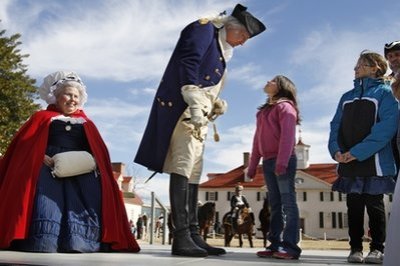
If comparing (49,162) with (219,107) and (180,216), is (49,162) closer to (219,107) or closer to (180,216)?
(180,216)

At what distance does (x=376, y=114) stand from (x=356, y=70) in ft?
1.45

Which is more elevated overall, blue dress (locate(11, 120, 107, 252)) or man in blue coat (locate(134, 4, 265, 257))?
man in blue coat (locate(134, 4, 265, 257))

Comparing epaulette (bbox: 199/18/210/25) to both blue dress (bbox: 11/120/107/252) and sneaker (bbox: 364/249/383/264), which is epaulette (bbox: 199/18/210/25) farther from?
sneaker (bbox: 364/249/383/264)

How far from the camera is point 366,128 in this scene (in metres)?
3.89

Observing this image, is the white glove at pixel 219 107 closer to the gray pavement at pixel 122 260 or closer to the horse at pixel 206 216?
the gray pavement at pixel 122 260

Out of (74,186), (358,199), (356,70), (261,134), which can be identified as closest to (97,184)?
(74,186)

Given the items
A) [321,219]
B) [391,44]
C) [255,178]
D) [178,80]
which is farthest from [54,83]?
[255,178]

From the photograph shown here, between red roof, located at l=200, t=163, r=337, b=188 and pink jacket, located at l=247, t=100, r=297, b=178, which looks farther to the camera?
red roof, located at l=200, t=163, r=337, b=188

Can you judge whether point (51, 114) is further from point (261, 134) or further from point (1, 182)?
point (261, 134)

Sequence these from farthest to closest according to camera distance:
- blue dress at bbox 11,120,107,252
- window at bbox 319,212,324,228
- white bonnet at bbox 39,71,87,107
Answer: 1. window at bbox 319,212,324,228
2. white bonnet at bbox 39,71,87,107
3. blue dress at bbox 11,120,107,252

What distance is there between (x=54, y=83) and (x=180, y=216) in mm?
1891

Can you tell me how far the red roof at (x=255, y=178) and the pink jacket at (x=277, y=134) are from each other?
5375 cm

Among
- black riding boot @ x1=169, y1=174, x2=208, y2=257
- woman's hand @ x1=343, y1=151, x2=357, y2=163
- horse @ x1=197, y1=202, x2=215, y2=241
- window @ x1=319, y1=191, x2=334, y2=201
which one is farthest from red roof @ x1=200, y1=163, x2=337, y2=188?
black riding boot @ x1=169, y1=174, x2=208, y2=257

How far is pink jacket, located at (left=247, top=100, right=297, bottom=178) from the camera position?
158 inches
